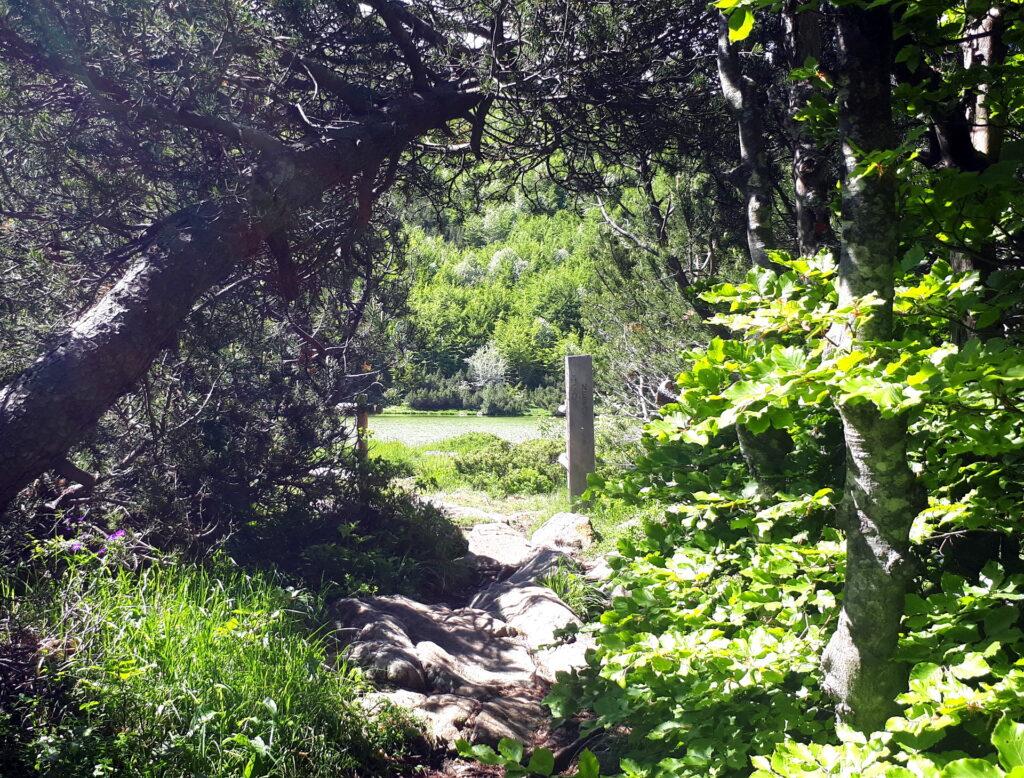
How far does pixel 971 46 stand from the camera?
2531mm

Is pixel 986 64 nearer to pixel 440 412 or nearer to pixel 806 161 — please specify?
pixel 806 161

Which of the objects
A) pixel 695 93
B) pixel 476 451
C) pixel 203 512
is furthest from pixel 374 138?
pixel 476 451

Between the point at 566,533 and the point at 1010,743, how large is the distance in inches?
257

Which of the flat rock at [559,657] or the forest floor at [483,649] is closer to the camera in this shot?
the forest floor at [483,649]

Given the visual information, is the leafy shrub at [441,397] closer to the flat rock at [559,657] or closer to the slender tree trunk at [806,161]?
the flat rock at [559,657]

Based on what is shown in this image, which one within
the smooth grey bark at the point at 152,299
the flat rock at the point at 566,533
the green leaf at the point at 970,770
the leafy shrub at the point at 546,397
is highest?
the smooth grey bark at the point at 152,299

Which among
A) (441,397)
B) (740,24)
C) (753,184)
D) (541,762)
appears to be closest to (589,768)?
(541,762)

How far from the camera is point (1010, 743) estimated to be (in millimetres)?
1104

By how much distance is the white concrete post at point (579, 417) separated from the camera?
8.34 meters

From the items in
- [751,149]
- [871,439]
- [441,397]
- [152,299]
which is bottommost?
[441,397]

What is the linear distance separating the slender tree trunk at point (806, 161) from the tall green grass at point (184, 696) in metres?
2.70

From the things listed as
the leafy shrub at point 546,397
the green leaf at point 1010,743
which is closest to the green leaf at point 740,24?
the green leaf at point 1010,743

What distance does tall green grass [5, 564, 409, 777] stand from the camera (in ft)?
9.36

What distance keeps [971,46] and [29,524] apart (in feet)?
16.0
